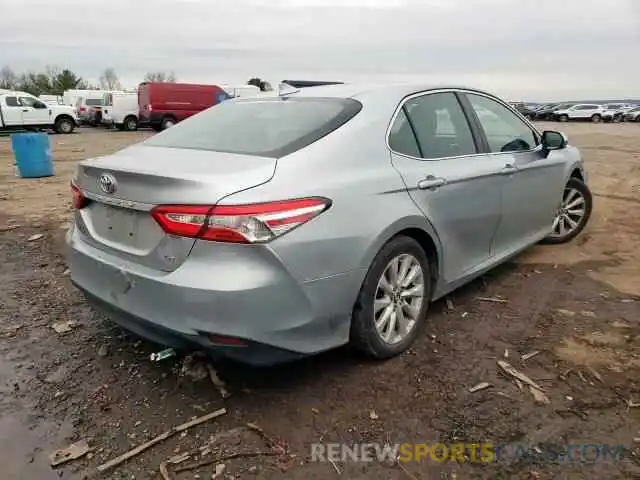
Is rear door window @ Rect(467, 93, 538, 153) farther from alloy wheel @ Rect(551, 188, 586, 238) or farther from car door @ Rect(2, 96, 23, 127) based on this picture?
car door @ Rect(2, 96, 23, 127)

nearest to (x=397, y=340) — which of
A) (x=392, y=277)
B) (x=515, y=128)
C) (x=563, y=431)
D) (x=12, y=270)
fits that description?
(x=392, y=277)

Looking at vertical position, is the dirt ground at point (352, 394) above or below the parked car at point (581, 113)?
above

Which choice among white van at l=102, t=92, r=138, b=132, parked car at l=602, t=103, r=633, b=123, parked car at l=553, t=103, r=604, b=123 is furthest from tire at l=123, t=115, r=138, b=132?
parked car at l=602, t=103, r=633, b=123

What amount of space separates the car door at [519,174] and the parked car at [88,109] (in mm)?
30874

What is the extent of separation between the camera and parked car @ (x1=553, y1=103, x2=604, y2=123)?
49469 millimetres

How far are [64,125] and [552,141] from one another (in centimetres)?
2701

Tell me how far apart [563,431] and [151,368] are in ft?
7.01

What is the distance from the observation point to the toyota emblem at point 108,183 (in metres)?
2.59

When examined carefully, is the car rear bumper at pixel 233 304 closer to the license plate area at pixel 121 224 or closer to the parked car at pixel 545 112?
the license plate area at pixel 121 224

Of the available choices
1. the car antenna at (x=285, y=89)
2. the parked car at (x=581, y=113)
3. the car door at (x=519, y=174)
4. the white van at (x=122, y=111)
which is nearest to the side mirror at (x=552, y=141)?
the car door at (x=519, y=174)

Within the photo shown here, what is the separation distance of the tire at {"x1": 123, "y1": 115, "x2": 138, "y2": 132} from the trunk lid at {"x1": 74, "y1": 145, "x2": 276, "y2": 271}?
95.9 feet

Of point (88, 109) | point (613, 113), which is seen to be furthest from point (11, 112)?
point (613, 113)

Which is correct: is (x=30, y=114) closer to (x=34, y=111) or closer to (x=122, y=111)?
(x=34, y=111)

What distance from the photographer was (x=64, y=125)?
2672 cm
